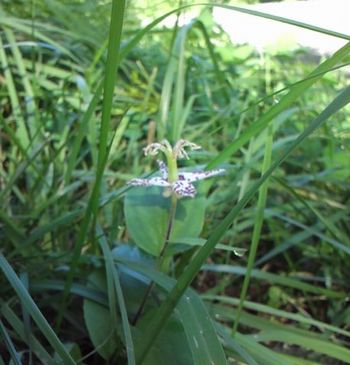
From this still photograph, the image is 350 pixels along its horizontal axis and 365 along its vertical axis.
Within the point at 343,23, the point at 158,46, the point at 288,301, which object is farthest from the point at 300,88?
the point at 343,23

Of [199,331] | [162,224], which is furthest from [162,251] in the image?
[199,331]

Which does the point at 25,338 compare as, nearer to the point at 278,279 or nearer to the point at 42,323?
the point at 42,323

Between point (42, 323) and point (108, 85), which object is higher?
point (108, 85)

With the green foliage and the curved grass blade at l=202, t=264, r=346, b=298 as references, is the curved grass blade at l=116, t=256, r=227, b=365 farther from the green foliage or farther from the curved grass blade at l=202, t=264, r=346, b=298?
the curved grass blade at l=202, t=264, r=346, b=298

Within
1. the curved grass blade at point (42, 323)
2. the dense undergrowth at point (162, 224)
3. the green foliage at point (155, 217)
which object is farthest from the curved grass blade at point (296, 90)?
the curved grass blade at point (42, 323)

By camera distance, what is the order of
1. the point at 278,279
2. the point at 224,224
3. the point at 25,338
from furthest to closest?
1. the point at 278,279
2. the point at 25,338
3. the point at 224,224

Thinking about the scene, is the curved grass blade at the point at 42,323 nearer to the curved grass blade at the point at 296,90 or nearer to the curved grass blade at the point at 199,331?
the curved grass blade at the point at 199,331

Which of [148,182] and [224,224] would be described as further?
[148,182]
